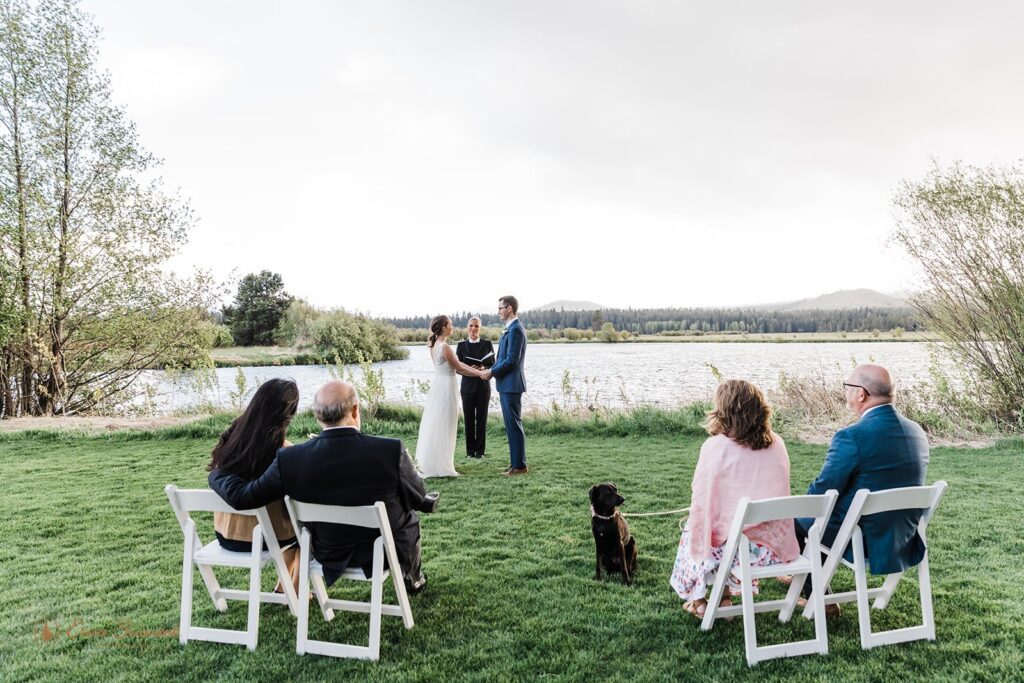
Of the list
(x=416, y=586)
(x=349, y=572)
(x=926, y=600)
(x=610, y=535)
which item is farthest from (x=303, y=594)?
(x=926, y=600)

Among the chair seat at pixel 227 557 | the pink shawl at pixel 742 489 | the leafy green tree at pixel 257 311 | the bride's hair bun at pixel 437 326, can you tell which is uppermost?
the leafy green tree at pixel 257 311

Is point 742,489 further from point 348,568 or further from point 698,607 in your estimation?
point 348,568

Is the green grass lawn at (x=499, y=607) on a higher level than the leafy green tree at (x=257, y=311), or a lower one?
lower

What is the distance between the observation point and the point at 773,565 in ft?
10.3

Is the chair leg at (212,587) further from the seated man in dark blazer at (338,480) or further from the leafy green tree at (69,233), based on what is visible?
the leafy green tree at (69,233)

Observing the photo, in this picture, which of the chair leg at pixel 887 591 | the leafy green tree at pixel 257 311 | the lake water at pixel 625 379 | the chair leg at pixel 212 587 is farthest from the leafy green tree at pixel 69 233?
the leafy green tree at pixel 257 311

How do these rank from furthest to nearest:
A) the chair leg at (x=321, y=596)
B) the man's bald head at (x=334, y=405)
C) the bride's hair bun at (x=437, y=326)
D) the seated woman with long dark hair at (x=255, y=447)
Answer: the bride's hair bun at (x=437, y=326)
the chair leg at (x=321, y=596)
the seated woman with long dark hair at (x=255, y=447)
the man's bald head at (x=334, y=405)

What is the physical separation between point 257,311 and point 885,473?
48189mm

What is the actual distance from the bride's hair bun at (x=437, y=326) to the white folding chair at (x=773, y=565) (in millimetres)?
5245

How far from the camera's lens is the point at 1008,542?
184 inches

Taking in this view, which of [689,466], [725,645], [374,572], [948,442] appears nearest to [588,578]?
[725,645]

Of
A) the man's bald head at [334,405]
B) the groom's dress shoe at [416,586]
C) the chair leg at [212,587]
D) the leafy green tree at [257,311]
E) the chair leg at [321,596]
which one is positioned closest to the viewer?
the man's bald head at [334,405]

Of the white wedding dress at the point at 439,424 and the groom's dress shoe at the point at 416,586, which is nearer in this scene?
the groom's dress shoe at the point at 416,586

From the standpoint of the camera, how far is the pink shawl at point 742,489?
3229 millimetres
